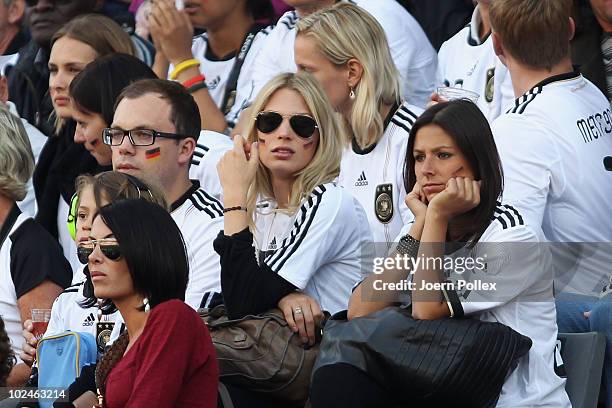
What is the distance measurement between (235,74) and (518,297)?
331 centimetres

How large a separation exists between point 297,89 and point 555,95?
42.0 inches

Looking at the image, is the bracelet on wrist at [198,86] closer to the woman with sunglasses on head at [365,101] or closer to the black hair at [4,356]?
the woman with sunglasses on head at [365,101]

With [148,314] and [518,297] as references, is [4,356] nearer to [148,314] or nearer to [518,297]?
[148,314]

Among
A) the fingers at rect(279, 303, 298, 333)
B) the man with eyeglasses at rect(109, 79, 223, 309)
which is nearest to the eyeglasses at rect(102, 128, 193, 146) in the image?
the man with eyeglasses at rect(109, 79, 223, 309)

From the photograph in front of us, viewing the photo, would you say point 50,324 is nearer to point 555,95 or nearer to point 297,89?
point 297,89

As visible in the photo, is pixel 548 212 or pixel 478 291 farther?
pixel 548 212

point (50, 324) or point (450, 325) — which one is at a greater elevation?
point (450, 325)

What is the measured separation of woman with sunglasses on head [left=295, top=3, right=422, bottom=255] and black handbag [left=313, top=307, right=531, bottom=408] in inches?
54.6

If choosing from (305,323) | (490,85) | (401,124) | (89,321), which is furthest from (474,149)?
(490,85)

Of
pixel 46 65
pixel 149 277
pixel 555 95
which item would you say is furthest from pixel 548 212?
pixel 46 65

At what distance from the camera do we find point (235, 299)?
5.36 m

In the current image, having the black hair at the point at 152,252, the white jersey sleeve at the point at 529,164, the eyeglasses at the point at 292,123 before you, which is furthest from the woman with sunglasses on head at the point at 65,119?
the black hair at the point at 152,252

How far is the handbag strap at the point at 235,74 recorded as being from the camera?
784 cm

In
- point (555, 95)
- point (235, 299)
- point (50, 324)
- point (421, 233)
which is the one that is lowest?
point (50, 324)
